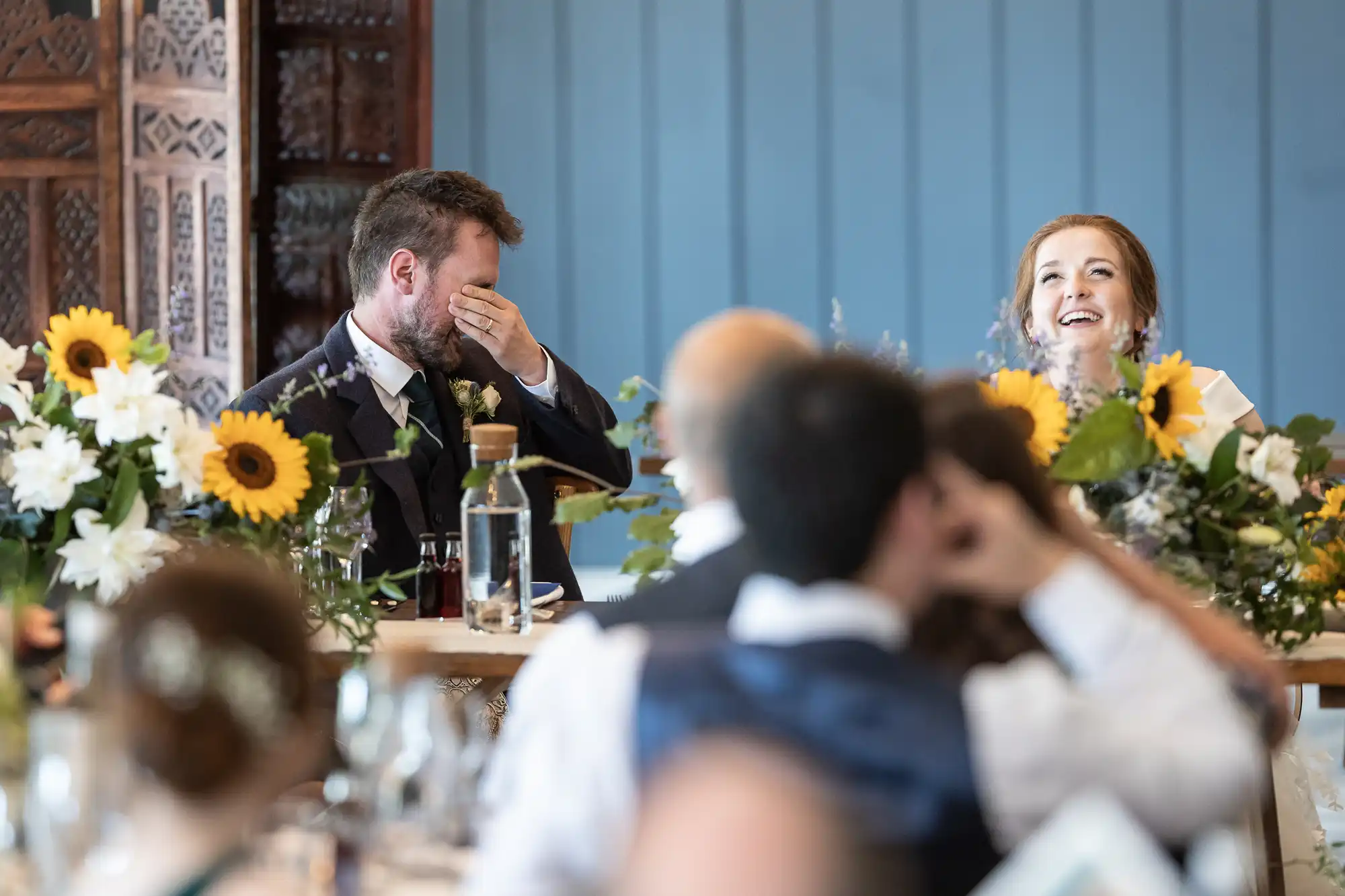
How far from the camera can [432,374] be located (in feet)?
10.1

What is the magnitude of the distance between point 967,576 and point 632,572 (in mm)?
714

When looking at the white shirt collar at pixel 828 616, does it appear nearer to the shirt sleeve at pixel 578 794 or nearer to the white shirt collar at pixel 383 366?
the shirt sleeve at pixel 578 794

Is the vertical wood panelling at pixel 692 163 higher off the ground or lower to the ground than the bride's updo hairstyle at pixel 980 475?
higher

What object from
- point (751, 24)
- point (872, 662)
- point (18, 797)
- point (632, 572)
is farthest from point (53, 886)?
point (751, 24)

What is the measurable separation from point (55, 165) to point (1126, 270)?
283 cm

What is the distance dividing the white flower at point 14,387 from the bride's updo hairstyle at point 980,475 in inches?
44.0

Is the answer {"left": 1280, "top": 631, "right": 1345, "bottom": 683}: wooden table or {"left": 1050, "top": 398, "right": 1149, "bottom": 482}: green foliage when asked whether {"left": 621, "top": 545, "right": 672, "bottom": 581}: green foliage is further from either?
{"left": 1280, "top": 631, "right": 1345, "bottom": 683}: wooden table

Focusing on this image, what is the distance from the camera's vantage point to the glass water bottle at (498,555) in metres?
2.10

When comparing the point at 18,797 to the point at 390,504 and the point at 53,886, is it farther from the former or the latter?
the point at 390,504

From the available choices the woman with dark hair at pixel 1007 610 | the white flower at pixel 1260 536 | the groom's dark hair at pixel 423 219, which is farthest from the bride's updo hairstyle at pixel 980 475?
the groom's dark hair at pixel 423 219

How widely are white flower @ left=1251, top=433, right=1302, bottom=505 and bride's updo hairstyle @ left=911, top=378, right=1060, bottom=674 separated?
0.63 meters

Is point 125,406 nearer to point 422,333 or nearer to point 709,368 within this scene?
point 709,368

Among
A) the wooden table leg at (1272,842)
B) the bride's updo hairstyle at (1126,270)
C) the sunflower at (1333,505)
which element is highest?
the bride's updo hairstyle at (1126,270)

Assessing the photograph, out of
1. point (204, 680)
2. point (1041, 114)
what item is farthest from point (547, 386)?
point (204, 680)
